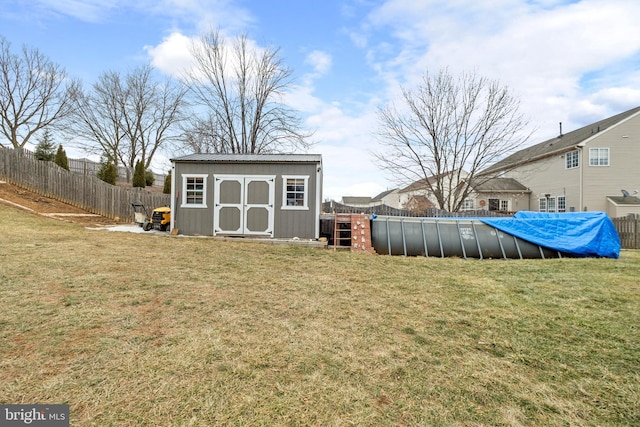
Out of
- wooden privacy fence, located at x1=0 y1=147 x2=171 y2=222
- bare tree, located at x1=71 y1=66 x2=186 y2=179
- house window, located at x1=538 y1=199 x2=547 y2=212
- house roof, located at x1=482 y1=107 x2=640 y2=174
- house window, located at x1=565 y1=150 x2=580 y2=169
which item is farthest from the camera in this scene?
bare tree, located at x1=71 y1=66 x2=186 y2=179

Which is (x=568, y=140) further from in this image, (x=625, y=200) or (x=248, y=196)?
(x=248, y=196)

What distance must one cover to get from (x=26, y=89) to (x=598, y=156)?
3976 cm

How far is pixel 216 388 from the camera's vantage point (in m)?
2.07

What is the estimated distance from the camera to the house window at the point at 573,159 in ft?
61.4

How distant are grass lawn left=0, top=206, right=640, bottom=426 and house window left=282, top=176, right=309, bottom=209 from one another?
5.08 m

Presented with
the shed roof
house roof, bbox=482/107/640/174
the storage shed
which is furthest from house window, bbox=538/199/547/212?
the storage shed

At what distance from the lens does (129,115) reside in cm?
2753

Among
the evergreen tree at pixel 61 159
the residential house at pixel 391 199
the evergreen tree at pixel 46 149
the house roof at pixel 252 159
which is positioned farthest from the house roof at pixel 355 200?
the house roof at pixel 252 159

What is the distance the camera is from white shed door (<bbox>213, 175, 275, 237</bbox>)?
10.6 metres

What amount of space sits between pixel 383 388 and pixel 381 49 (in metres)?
13.4

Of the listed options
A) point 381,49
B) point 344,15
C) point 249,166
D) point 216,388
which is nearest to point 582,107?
point 381,49

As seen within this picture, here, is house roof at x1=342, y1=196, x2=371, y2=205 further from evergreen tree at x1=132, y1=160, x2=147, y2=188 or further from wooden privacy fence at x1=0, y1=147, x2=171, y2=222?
wooden privacy fence at x1=0, y1=147, x2=171, y2=222

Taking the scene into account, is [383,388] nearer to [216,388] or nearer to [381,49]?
[216,388]

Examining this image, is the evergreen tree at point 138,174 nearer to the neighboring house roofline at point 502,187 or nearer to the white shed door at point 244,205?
the white shed door at point 244,205
